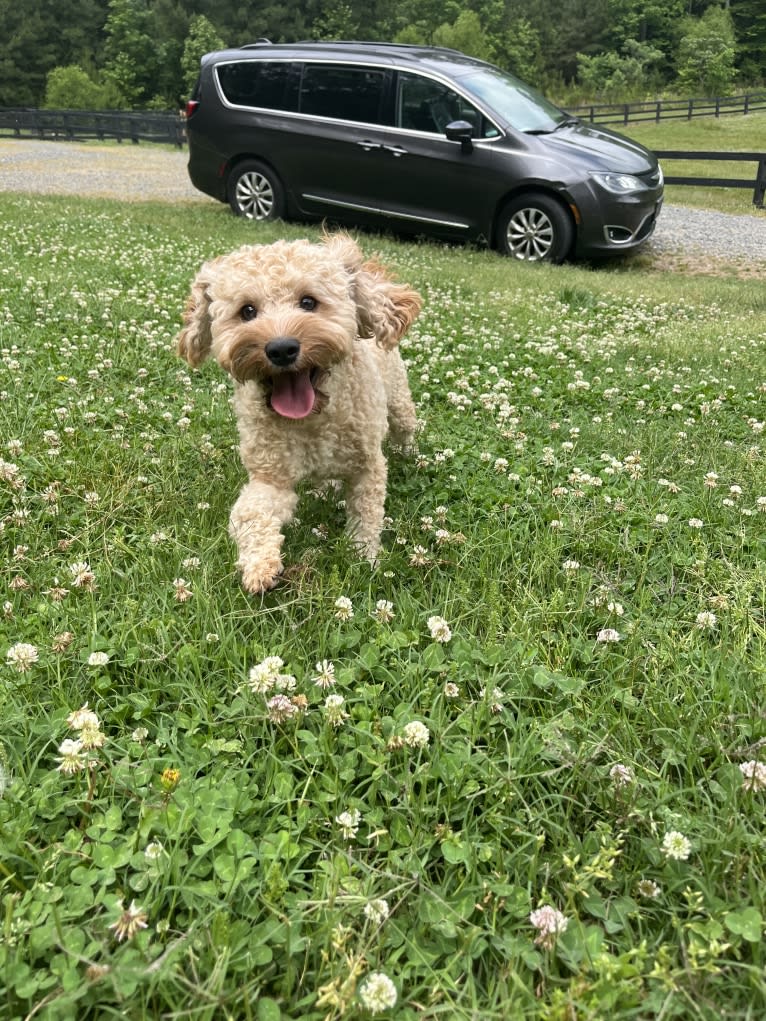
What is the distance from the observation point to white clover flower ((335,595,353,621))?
104 inches

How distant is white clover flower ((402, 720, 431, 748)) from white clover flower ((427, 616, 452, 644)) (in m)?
0.45

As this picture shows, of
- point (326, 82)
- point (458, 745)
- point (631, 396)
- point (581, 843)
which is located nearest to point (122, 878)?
point (458, 745)

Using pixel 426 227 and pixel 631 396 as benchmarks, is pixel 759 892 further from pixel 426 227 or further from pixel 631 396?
pixel 426 227

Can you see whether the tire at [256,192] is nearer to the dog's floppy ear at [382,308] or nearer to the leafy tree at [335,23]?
the dog's floppy ear at [382,308]

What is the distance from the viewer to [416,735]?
2045mm

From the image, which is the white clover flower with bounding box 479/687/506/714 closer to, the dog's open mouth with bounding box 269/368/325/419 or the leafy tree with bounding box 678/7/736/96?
the dog's open mouth with bounding box 269/368/325/419

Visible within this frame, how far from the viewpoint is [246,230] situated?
12609 mm

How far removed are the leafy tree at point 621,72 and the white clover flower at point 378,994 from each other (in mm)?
67853

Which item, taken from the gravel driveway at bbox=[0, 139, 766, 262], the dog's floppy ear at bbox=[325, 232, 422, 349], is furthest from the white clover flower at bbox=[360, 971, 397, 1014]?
the gravel driveway at bbox=[0, 139, 766, 262]

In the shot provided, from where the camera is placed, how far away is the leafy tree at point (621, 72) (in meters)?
59.6

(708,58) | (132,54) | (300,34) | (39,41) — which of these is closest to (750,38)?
(708,58)

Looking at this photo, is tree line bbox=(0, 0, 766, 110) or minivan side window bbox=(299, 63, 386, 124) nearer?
minivan side window bbox=(299, 63, 386, 124)

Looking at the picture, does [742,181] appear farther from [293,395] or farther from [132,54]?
[132,54]

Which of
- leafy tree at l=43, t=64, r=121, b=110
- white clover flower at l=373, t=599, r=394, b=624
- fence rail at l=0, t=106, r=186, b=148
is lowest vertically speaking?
white clover flower at l=373, t=599, r=394, b=624
